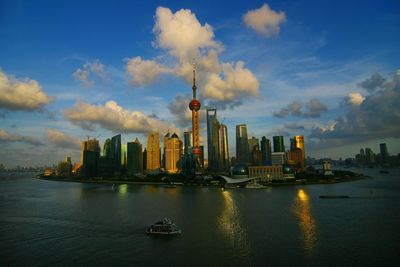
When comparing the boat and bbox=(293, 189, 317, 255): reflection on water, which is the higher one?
the boat

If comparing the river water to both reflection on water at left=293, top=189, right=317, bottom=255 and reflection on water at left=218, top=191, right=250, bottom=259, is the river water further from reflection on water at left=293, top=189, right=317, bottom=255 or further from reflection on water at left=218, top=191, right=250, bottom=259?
reflection on water at left=293, top=189, right=317, bottom=255

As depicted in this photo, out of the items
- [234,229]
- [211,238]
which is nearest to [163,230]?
[211,238]

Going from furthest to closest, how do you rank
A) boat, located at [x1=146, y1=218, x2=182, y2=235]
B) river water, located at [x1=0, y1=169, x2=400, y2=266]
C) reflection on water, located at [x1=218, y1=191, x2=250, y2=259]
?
boat, located at [x1=146, y1=218, x2=182, y2=235]
reflection on water, located at [x1=218, y1=191, x2=250, y2=259]
river water, located at [x1=0, y1=169, x2=400, y2=266]

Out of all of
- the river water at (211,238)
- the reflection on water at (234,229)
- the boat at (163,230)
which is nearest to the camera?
the river water at (211,238)

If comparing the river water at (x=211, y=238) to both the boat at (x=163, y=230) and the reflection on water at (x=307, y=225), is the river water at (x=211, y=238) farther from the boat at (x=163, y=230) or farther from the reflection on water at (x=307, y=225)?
the boat at (x=163, y=230)

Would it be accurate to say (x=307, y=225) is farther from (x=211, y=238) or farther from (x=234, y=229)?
(x=211, y=238)

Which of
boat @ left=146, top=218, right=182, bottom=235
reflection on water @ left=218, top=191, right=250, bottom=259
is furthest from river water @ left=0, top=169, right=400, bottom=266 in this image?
boat @ left=146, top=218, right=182, bottom=235

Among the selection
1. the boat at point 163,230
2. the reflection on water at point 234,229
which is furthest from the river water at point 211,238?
the boat at point 163,230

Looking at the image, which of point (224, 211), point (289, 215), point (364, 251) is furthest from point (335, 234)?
point (224, 211)

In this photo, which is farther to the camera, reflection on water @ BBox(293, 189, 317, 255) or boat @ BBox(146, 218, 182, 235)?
boat @ BBox(146, 218, 182, 235)
